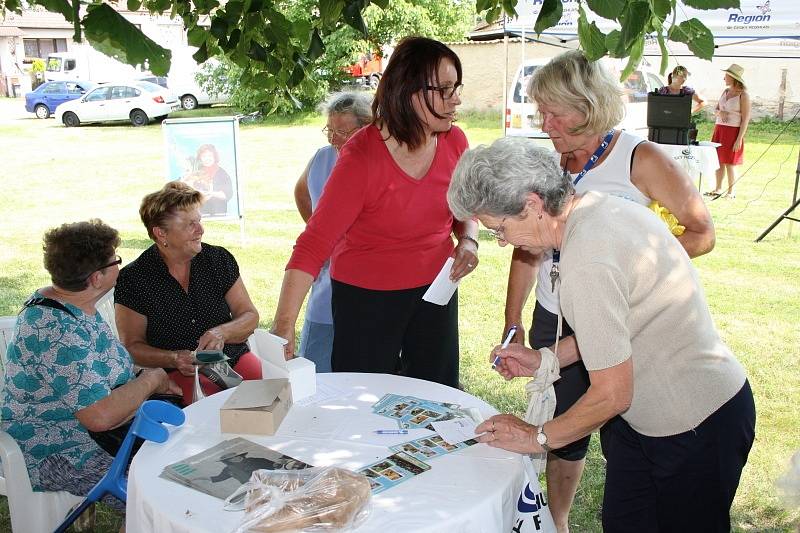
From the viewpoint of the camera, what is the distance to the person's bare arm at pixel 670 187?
255 centimetres

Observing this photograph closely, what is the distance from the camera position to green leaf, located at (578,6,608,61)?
2.38 m

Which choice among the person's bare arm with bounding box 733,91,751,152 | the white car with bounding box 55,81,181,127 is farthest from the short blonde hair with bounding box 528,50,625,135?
the white car with bounding box 55,81,181,127

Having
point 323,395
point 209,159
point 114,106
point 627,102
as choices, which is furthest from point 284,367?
point 114,106

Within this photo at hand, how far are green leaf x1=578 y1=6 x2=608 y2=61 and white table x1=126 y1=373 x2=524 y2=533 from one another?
118 centimetres

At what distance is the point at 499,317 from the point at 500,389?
1415 mm

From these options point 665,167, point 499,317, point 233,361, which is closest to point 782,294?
point 499,317

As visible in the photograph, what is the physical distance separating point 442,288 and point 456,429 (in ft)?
2.47

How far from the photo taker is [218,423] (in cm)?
229

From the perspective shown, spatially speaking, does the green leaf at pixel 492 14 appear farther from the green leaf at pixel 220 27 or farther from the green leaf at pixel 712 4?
the green leaf at pixel 712 4

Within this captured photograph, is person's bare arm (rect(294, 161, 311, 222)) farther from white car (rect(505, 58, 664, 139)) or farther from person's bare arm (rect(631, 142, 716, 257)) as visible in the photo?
white car (rect(505, 58, 664, 139))

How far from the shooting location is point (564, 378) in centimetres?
276

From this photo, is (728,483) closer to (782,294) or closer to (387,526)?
(387,526)

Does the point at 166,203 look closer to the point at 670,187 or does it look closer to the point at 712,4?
the point at 670,187

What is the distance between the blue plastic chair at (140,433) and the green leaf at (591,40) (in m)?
1.69
